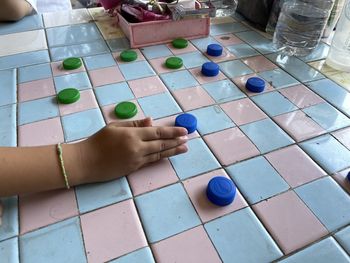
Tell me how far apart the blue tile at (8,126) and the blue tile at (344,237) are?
51 cm

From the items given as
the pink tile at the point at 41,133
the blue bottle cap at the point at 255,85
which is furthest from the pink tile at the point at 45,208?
the blue bottle cap at the point at 255,85

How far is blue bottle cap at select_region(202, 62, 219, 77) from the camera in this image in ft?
2.24

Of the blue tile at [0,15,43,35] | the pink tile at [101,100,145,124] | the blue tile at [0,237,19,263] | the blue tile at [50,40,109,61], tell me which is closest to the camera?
the blue tile at [0,237,19,263]

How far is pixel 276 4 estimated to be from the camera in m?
0.86

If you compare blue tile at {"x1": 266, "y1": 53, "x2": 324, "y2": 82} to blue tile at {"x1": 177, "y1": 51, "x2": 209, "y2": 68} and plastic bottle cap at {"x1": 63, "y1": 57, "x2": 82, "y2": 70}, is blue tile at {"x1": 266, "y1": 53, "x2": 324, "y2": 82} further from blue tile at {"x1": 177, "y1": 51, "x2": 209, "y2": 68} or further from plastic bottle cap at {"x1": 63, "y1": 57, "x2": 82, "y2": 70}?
→ plastic bottle cap at {"x1": 63, "y1": 57, "x2": 82, "y2": 70}

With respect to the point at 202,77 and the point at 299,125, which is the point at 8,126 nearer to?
the point at 202,77

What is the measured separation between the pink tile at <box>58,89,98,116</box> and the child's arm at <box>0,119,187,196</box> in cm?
14

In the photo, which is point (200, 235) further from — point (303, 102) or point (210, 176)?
point (303, 102)

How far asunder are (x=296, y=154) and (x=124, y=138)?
29 cm

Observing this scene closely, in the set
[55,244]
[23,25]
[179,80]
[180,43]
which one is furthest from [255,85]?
[23,25]

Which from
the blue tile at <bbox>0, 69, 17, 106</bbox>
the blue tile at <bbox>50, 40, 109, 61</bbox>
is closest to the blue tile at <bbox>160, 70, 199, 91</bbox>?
the blue tile at <bbox>50, 40, 109, 61</bbox>

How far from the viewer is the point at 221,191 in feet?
1.35

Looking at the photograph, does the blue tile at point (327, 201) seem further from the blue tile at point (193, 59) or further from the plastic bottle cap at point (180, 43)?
the plastic bottle cap at point (180, 43)

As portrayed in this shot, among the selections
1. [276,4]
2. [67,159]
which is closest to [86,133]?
[67,159]
